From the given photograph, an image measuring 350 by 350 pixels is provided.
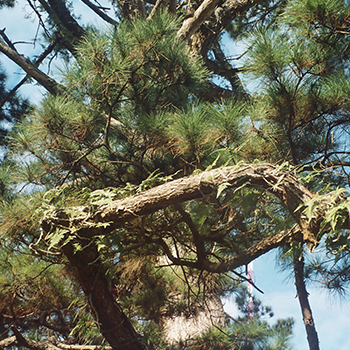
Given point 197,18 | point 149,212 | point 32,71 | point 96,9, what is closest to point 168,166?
point 149,212

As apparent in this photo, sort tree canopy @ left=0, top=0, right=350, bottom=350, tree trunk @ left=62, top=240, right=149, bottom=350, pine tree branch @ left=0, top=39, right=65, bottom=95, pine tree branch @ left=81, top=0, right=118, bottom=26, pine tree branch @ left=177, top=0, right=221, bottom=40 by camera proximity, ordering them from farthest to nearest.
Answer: pine tree branch @ left=81, top=0, right=118, bottom=26, pine tree branch @ left=0, top=39, right=65, bottom=95, pine tree branch @ left=177, top=0, right=221, bottom=40, tree trunk @ left=62, top=240, right=149, bottom=350, tree canopy @ left=0, top=0, right=350, bottom=350

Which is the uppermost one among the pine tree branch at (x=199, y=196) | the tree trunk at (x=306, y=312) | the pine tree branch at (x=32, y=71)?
the pine tree branch at (x=32, y=71)

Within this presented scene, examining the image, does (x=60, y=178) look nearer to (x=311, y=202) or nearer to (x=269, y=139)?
(x=269, y=139)

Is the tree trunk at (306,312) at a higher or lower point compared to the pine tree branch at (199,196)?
higher

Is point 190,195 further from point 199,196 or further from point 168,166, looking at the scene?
point 168,166

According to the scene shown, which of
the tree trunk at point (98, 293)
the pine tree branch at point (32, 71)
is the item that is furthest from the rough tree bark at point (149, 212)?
the pine tree branch at point (32, 71)

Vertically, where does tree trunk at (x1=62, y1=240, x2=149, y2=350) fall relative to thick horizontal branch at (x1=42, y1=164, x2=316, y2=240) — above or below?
below

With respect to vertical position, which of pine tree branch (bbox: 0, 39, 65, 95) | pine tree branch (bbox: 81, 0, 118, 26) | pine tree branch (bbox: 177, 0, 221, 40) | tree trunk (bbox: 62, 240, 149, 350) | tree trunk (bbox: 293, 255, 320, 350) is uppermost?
pine tree branch (bbox: 81, 0, 118, 26)

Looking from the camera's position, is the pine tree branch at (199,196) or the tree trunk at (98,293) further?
the tree trunk at (98,293)

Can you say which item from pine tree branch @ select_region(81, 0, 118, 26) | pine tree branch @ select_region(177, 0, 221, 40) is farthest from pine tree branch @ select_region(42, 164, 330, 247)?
pine tree branch @ select_region(81, 0, 118, 26)

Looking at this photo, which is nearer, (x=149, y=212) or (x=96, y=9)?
(x=149, y=212)

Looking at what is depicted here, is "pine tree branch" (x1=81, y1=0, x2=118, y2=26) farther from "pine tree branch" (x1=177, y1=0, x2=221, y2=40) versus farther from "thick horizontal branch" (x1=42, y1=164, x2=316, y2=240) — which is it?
"thick horizontal branch" (x1=42, y1=164, x2=316, y2=240)

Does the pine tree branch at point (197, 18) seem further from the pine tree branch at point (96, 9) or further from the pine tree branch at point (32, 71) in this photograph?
the pine tree branch at point (96, 9)

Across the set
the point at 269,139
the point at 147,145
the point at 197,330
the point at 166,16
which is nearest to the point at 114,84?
the point at 147,145
